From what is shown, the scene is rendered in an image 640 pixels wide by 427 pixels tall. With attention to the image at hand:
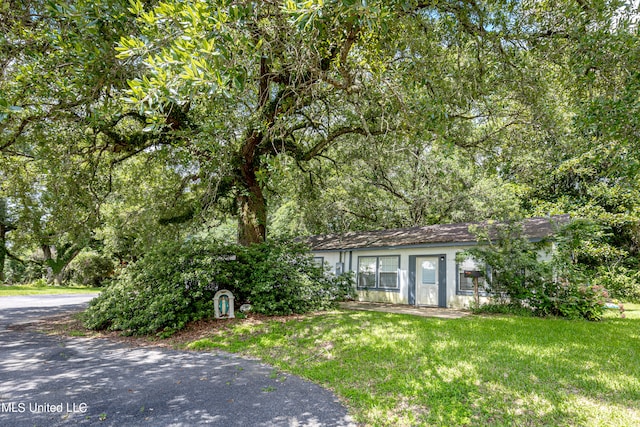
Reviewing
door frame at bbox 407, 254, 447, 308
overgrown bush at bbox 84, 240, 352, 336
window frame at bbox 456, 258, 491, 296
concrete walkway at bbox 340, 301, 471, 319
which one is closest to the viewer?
overgrown bush at bbox 84, 240, 352, 336

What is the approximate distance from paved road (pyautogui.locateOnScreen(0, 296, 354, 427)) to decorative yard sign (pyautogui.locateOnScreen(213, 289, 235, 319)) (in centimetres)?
230

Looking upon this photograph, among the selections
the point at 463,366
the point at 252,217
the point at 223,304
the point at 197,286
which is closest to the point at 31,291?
the point at 252,217

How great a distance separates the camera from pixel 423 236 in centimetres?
1328

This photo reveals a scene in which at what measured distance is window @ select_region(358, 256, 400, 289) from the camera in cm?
1373

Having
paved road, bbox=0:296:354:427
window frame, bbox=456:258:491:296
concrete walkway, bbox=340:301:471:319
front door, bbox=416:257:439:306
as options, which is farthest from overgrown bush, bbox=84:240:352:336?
window frame, bbox=456:258:491:296

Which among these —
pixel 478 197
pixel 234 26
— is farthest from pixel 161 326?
pixel 478 197

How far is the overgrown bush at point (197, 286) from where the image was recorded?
26.1ft

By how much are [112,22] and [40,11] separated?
103 inches

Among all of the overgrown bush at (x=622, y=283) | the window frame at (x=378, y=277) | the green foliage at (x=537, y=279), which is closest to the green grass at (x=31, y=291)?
the window frame at (x=378, y=277)

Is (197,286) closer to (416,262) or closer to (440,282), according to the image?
(416,262)

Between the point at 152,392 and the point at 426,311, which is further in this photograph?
the point at 426,311

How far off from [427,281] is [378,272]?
2.16m

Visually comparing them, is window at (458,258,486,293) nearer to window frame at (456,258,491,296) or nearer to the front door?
window frame at (456,258,491,296)

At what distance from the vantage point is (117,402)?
3.92 metres
